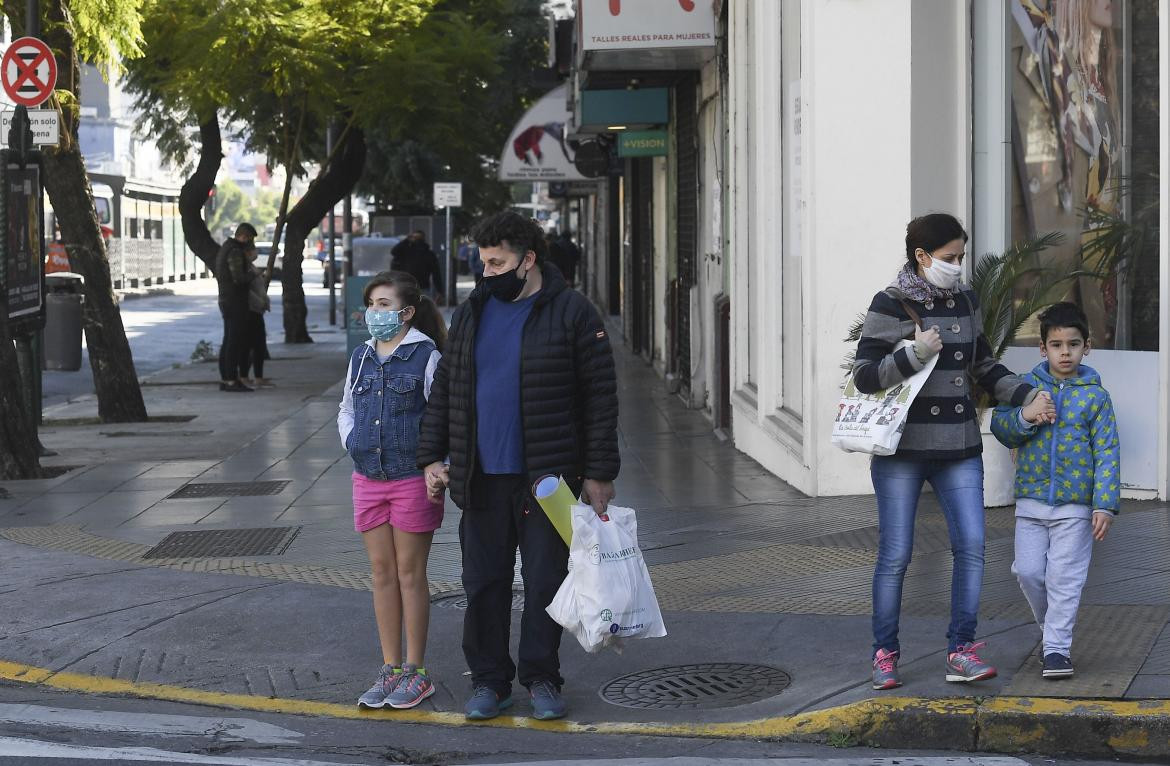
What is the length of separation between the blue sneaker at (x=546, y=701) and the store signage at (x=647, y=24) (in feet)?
30.1

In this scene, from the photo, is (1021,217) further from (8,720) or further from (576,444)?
(8,720)

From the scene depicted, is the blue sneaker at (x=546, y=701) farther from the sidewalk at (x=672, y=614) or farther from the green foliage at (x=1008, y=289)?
the green foliage at (x=1008, y=289)

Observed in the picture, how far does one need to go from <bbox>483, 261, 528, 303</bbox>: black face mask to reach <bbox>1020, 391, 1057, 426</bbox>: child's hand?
5.68ft

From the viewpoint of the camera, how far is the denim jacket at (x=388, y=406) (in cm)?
583

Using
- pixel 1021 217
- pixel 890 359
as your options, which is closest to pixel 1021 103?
pixel 1021 217

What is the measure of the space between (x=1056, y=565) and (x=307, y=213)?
22.7 meters

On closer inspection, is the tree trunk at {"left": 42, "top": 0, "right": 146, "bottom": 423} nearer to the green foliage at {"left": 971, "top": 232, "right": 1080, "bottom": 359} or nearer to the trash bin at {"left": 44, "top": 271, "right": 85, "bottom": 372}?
the trash bin at {"left": 44, "top": 271, "right": 85, "bottom": 372}

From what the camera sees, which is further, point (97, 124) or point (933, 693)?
point (97, 124)

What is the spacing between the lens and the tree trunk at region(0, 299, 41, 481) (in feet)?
39.1

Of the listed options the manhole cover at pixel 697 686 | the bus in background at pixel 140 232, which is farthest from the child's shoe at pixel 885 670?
the bus in background at pixel 140 232

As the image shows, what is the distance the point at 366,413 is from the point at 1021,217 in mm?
5462

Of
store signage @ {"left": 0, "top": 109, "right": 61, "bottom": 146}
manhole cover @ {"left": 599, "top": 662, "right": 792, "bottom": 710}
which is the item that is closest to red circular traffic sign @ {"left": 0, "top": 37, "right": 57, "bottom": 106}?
store signage @ {"left": 0, "top": 109, "right": 61, "bottom": 146}

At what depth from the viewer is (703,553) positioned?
862 cm

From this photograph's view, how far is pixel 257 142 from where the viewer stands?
100.0 feet
